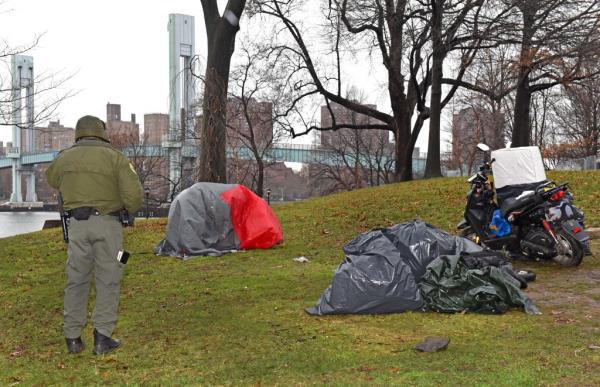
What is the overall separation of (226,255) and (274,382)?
637cm

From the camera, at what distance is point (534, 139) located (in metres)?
47.6

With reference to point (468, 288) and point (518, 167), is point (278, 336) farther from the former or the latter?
point (518, 167)

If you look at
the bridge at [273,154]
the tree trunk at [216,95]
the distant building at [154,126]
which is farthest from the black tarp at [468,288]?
the distant building at [154,126]

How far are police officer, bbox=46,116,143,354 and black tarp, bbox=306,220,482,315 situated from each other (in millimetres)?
2077

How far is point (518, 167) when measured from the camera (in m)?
7.71

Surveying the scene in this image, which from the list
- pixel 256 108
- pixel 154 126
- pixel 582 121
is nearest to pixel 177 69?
pixel 256 108

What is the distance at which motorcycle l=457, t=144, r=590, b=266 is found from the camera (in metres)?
7.17

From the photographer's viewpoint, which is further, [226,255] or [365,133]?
[365,133]

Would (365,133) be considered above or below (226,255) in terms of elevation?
above

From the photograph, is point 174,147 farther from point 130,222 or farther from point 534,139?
point 130,222

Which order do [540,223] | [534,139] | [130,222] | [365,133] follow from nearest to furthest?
[130,222] < [540,223] < [534,139] < [365,133]

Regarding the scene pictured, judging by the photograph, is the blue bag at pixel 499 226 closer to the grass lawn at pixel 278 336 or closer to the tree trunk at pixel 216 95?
the grass lawn at pixel 278 336

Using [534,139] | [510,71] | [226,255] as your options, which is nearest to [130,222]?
[226,255]

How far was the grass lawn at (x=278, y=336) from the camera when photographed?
3885 millimetres
